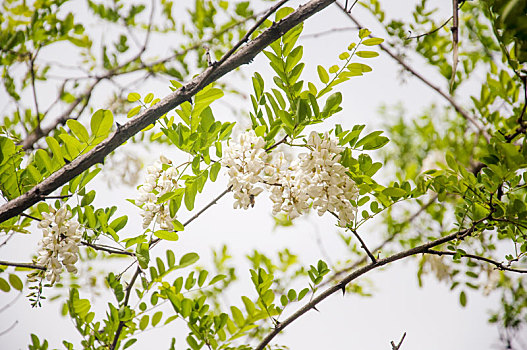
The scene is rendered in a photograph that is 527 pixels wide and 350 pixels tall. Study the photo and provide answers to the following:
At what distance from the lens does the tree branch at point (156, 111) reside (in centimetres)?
49

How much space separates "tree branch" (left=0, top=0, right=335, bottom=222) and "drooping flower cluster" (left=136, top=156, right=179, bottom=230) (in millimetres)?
104

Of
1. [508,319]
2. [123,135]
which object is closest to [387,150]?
[508,319]

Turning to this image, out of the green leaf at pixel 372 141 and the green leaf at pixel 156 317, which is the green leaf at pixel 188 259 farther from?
the green leaf at pixel 372 141

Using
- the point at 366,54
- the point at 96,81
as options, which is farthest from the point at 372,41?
the point at 96,81

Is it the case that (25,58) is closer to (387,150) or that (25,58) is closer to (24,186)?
(24,186)

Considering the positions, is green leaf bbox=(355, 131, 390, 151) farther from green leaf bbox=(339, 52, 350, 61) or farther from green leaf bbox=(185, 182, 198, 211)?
green leaf bbox=(185, 182, 198, 211)

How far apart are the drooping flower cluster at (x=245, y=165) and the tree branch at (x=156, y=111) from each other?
0.35 ft

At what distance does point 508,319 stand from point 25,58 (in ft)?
6.57

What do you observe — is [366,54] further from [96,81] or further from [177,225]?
[96,81]

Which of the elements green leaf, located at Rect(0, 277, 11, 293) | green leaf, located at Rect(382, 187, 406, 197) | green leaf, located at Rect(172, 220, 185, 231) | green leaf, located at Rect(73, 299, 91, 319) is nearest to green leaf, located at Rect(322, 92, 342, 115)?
green leaf, located at Rect(382, 187, 406, 197)

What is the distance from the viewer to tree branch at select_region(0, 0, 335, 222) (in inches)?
19.4

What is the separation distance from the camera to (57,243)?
0.58 meters

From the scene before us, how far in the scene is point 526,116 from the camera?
0.74 metres

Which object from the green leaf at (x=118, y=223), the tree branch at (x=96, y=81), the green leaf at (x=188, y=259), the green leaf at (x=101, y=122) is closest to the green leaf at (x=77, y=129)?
the green leaf at (x=101, y=122)
